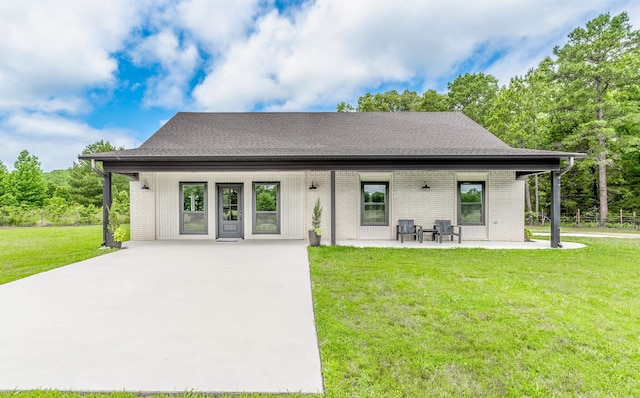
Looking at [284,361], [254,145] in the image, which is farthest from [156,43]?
[284,361]

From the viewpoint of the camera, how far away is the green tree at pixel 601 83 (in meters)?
17.4

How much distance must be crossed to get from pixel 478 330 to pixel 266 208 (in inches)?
335

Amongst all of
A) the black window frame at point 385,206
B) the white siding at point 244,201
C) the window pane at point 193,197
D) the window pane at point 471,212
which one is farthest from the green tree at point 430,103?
the window pane at point 193,197

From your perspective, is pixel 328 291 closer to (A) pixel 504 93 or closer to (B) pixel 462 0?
(B) pixel 462 0

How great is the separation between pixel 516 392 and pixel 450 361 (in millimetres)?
507

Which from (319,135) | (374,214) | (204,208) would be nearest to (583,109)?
(374,214)

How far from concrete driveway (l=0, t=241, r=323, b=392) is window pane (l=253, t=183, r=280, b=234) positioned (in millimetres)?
4759

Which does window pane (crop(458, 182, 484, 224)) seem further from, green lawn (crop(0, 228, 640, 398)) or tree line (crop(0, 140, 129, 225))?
tree line (crop(0, 140, 129, 225))

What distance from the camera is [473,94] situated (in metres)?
25.0

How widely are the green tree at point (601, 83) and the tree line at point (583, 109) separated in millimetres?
46

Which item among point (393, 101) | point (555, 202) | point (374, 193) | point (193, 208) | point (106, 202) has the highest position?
point (393, 101)

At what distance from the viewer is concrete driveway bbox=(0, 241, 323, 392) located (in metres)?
2.30

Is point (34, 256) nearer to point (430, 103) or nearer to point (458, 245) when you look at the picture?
point (458, 245)

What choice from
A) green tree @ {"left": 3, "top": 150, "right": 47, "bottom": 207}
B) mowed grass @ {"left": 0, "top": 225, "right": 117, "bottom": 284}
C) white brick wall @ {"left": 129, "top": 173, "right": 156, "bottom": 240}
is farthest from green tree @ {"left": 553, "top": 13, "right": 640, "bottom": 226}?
green tree @ {"left": 3, "top": 150, "right": 47, "bottom": 207}
